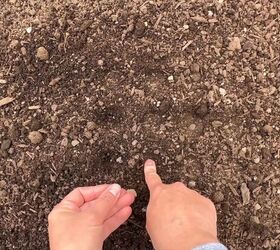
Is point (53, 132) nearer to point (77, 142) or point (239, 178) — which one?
point (77, 142)

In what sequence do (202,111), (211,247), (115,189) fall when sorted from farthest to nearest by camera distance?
(202,111)
(115,189)
(211,247)

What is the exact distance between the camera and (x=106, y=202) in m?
1.68

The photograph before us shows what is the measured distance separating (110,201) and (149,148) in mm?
221

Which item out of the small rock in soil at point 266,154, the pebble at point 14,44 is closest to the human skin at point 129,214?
the small rock in soil at point 266,154

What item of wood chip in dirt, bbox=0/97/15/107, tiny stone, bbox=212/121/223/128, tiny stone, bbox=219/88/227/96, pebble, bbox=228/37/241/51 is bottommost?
tiny stone, bbox=212/121/223/128

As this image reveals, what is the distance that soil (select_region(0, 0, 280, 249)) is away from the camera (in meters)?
1.81

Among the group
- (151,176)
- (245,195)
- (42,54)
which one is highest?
(42,54)

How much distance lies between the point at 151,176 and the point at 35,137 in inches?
14.5

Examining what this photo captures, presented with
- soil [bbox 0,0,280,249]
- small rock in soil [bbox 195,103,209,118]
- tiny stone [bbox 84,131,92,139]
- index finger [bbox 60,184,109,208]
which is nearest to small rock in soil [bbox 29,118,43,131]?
soil [bbox 0,0,280,249]

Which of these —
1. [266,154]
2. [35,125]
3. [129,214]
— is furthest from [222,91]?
[35,125]

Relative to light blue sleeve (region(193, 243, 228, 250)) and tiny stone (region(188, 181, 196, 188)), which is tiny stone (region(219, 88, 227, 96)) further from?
light blue sleeve (region(193, 243, 228, 250))

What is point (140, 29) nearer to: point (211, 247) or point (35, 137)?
point (35, 137)

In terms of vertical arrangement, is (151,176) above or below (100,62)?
below

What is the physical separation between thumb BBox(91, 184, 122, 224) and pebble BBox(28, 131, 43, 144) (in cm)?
28
